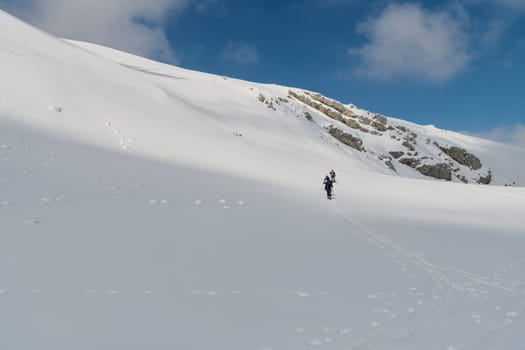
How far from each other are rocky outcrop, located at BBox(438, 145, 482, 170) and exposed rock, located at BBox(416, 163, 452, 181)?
982cm

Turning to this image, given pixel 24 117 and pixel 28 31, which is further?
pixel 28 31

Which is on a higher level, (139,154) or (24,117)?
(24,117)

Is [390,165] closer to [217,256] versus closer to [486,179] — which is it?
[486,179]

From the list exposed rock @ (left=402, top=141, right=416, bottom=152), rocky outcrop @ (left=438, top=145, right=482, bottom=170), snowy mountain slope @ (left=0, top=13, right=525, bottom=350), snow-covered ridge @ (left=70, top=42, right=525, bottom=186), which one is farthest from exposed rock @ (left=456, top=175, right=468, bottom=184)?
snowy mountain slope @ (left=0, top=13, right=525, bottom=350)

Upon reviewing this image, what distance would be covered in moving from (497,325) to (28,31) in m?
42.1

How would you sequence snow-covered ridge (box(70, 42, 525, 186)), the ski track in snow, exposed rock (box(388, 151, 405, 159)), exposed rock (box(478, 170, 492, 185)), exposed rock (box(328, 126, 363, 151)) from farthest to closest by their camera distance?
exposed rock (box(478, 170, 492, 185))
exposed rock (box(388, 151, 405, 159))
snow-covered ridge (box(70, 42, 525, 186))
exposed rock (box(328, 126, 363, 151))
the ski track in snow

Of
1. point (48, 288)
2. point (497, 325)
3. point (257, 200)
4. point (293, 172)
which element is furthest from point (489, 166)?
point (48, 288)

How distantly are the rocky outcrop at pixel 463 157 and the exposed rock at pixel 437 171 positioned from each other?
982cm

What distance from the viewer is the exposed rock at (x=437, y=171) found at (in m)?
55.8

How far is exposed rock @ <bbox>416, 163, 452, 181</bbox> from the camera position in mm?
55781

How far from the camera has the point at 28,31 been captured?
3334 centimetres

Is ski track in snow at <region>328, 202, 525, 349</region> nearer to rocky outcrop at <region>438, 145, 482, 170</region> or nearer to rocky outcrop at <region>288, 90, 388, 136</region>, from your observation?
rocky outcrop at <region>288, 90, 388, 136</region>

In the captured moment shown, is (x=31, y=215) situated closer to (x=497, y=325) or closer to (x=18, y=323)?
(x=18, y=323)

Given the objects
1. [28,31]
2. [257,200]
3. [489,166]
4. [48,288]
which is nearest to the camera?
[48,288]
